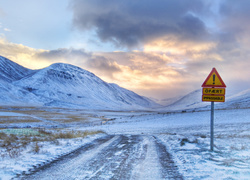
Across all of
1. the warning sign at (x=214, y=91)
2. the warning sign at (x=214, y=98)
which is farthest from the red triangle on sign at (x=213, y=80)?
the warning sign at (x=214, y=98)

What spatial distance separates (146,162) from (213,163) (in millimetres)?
2602

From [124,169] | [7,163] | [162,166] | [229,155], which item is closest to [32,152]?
[7,163]

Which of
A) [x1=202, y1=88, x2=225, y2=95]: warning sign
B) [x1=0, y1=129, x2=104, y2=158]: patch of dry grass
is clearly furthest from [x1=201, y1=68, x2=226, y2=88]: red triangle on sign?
[x1=0, y1=129, x2=104, y2=158]: patch of dry grass

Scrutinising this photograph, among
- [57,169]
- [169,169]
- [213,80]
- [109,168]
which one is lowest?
[57,169]

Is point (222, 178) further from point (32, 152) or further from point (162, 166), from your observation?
point (32, 152)

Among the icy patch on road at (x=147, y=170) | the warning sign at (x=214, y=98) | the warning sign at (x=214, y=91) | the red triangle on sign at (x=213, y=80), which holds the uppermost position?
the red triangle on sign at (x=213, y=80)

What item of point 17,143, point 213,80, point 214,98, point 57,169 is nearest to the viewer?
point 57,169

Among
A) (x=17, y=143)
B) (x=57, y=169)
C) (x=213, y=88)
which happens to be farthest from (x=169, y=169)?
(x=17, y=143)

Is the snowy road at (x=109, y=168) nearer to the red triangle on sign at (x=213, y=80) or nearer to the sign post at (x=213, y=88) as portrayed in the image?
the sign post at (x=213, y=88)

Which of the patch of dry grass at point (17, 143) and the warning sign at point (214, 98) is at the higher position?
the warning sign at point (214, 98)

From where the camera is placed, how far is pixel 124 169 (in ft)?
23.6

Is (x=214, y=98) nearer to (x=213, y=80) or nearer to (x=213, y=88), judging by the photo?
(x=213, y=88)

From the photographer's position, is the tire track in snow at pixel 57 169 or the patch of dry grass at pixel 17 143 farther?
the patch of dry grass at pixel 17 143

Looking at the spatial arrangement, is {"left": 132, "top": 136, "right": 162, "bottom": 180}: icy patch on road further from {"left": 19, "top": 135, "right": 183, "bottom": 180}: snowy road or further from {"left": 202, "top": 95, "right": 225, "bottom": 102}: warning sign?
{"left": 202, "top": 95, "right": 225, "bottom": 102}: warning sign
